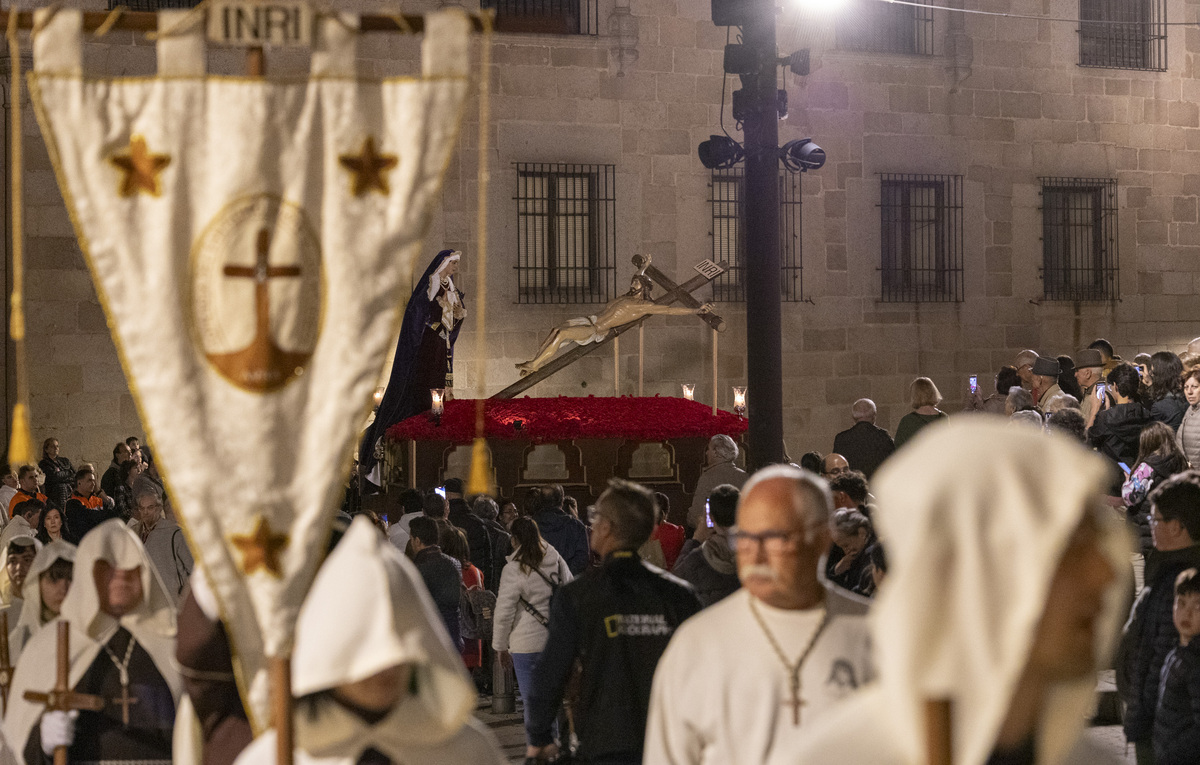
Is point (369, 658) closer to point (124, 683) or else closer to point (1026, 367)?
point (124, 683)

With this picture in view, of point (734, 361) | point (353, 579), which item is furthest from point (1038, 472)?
point (734, 361)

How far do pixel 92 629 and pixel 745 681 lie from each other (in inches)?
96.5

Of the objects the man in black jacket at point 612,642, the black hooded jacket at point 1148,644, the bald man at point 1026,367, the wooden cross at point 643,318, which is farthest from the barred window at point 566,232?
the man in black jacket at point 612,642

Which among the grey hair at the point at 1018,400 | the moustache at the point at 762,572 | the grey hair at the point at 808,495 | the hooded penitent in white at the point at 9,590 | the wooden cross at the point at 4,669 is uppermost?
Answer: the grey hair at the point at 1018,400

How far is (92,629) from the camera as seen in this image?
4.68 m

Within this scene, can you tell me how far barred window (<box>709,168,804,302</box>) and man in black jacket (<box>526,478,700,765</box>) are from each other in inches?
557

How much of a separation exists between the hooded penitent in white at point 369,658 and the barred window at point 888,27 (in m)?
17.9

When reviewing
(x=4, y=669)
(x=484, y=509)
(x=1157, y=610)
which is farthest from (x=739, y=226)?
(x=4, y=669)

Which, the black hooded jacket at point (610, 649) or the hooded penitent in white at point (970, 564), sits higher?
the hooded penitent in white at point (970, 564)

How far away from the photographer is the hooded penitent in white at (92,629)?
464cm

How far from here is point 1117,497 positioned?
858 centimetres

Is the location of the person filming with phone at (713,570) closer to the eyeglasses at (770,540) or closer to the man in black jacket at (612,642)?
the man in black jacket at (612,642)

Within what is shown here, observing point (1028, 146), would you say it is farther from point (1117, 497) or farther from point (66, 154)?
point (66, 154)

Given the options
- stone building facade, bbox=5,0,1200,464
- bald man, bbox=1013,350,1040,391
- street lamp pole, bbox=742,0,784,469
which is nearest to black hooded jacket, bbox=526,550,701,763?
street lamp pole, bbox=742,0,784,469
